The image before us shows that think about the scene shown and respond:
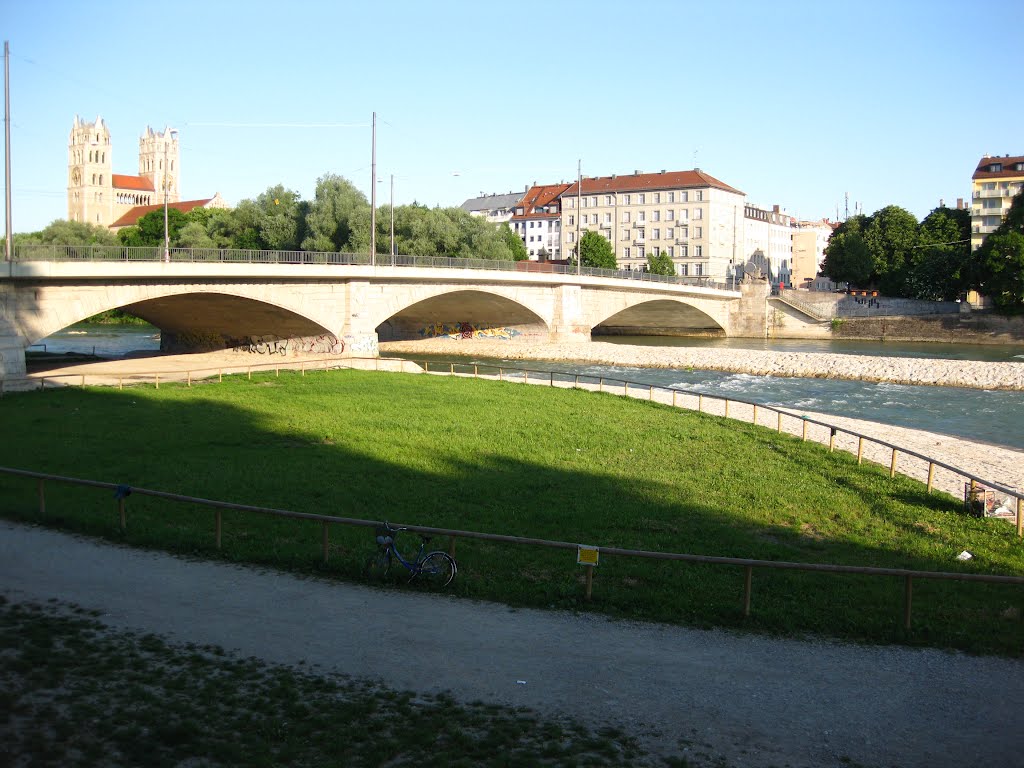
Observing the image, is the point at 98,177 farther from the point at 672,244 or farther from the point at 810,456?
the point at 810,456

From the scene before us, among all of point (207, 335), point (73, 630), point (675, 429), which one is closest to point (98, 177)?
point (207, 335)

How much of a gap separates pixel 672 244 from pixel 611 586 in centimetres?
10172

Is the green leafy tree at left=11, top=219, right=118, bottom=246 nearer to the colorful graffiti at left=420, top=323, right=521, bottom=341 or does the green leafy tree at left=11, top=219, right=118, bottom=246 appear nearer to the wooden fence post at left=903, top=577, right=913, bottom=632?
the colorful graffiti at left=420, top=323, right=521, bottom=341

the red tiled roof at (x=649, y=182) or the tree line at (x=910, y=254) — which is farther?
the red tiled roof at (x=649, y=182)

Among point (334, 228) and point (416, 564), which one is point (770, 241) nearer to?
point (334, 228)

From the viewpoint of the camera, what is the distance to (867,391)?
41188 mm

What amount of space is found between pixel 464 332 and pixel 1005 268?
3867 cm

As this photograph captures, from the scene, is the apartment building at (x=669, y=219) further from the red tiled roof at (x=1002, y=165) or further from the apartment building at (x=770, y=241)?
the red tiled roof at (x=1002, y=165)

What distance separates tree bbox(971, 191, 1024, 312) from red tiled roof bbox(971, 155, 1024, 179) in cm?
2556

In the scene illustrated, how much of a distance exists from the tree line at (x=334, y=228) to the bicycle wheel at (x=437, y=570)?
2210 inches

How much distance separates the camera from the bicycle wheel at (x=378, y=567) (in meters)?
11.2

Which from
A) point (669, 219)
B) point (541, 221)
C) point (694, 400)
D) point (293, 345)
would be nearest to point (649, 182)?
point (669, 219)

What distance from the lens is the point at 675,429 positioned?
79.8ft

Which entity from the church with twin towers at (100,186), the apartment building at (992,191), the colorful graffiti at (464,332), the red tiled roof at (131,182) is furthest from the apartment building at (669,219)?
the red tiled roof at (131,182)
